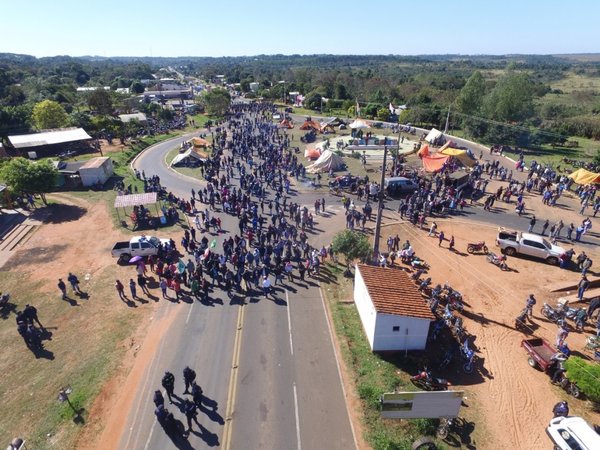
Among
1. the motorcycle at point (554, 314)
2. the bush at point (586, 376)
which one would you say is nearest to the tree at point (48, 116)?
the motorcycle at point (554, 314)

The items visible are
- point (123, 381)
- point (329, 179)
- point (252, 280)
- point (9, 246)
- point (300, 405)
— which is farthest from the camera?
point (329, 179)

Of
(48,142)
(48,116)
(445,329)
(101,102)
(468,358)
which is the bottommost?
(445,329)

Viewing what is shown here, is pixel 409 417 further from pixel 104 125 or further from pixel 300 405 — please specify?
pixel 104 125

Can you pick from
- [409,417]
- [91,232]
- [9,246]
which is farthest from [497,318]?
[9,246]

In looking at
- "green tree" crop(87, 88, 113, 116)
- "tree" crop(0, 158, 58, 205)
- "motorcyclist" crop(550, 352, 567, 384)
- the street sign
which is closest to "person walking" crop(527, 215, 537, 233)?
"motorcyclist" crop(550, 352, 567, 384)

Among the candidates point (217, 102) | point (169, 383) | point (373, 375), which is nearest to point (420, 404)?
point (373, 375)

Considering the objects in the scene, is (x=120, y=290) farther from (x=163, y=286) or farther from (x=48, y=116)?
(x=48, y=116)

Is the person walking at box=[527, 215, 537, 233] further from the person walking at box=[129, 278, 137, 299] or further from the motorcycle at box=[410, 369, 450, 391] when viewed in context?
the person walking at box=[129, 278, 137, 299]
